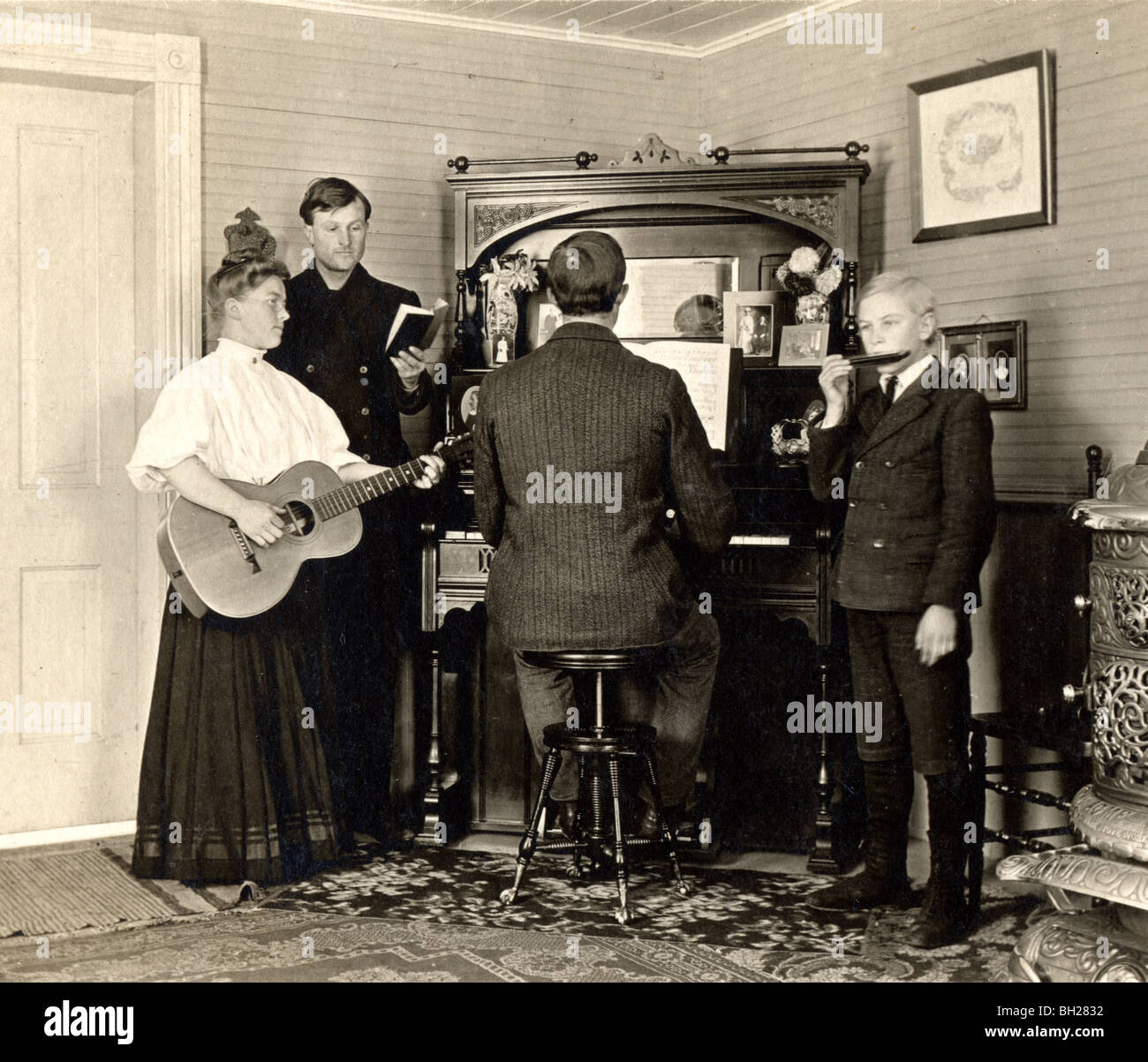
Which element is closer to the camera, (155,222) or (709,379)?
(709,379)

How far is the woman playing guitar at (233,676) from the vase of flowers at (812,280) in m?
1.58

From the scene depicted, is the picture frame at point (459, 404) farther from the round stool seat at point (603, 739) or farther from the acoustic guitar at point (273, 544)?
the round stool seat at point (603, 739)

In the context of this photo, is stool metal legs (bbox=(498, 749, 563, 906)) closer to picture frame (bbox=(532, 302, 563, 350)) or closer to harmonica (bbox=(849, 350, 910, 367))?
harmonica (bbox=(849, 350, 910, 367))

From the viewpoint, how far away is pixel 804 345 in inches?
194

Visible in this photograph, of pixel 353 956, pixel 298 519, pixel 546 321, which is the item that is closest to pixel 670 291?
pixel 546 321

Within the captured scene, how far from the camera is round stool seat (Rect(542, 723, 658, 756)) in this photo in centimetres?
368

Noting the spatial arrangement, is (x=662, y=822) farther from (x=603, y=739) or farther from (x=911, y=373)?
(x=911, y=373)

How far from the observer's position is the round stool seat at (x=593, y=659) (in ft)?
11.8

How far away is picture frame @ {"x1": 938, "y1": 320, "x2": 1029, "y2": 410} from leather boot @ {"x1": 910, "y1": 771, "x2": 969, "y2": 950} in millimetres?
1367

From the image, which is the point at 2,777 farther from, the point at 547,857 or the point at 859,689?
the point at 859,689

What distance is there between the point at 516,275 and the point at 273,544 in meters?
1.56

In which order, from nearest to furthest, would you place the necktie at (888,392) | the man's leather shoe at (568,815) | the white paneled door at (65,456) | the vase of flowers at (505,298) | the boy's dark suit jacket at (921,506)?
the boy's dark suit jacket at (921,506), the necktie at (888,392), the man's leather shoe at (568,815), the white paneled door at (65,456), the vase of flowers at (505,298)

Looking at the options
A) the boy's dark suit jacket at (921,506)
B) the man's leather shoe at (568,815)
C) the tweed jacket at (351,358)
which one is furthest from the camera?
the tweed jacket at (351,358)

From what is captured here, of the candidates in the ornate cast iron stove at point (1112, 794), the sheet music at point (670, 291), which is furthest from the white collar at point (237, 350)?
the ornate cast iron stove at point (1112, 794)
